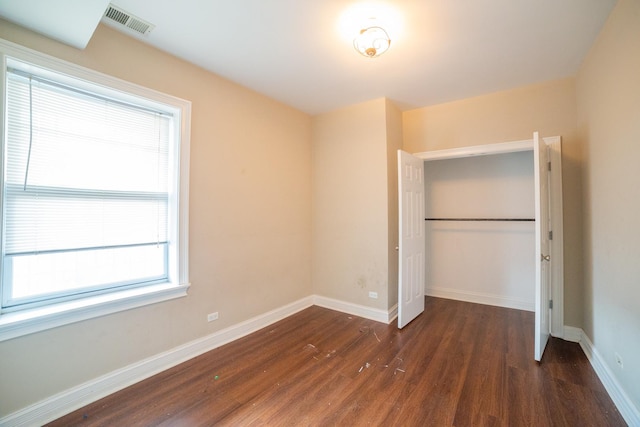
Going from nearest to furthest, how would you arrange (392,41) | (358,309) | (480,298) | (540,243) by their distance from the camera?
(392,41)
(540,243)
(358,309)
(480,298)

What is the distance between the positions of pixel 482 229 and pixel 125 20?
4.66 meters

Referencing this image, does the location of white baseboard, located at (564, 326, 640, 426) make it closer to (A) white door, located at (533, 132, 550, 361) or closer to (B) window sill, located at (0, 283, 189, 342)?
(A) white door, located at (533, 132, 550, 361)

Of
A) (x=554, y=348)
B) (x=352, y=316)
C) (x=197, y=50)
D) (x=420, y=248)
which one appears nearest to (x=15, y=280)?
(x=197, y=50)

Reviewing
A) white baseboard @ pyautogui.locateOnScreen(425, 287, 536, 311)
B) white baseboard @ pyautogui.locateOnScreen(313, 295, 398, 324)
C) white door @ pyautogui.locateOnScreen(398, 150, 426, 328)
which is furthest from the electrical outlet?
white baseboard @ pyautogui.locateOnScreen(313, 295, 398, 324)

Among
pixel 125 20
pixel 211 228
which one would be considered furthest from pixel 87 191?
pixel 125 20

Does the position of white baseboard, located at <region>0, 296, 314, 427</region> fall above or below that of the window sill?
below

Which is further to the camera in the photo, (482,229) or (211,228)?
(482,229)

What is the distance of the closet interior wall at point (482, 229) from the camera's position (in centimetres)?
358

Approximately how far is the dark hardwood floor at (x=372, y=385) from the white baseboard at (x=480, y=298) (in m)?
0.74

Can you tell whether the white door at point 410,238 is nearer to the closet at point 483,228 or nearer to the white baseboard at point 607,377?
the closet at point 483,228

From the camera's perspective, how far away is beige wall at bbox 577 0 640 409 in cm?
164

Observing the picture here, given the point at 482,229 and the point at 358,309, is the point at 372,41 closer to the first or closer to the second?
the point at 358,309

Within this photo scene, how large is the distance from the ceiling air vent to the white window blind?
56cm

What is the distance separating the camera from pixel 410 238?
3256 millimetres
